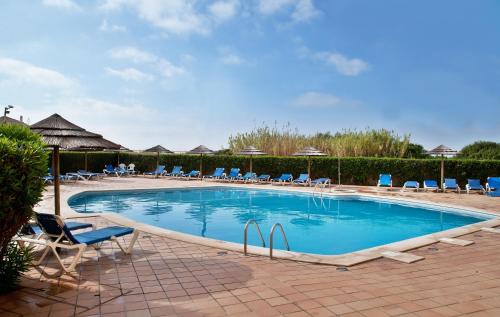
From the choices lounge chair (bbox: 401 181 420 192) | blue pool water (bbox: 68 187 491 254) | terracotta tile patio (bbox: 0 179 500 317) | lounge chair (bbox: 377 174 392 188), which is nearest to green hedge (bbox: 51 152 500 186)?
lounge chair (bbox: 377 174 392 188)

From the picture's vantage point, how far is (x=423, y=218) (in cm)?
1092

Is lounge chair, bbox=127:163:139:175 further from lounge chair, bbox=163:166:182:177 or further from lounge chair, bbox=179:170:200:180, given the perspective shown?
lounge chair, bbox=179:170:200:180

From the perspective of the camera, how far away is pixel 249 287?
13.4 ft

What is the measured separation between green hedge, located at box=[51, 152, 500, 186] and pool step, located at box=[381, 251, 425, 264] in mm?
12918

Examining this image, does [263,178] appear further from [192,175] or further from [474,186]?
[474,186]

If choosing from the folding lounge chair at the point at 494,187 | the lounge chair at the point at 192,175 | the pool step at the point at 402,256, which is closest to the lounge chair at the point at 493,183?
the folding lounge chair at the point at 494,187

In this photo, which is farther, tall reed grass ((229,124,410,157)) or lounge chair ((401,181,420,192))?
tall reed grass ((229,124,410,157))

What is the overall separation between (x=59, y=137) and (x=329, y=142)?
19.6 meters

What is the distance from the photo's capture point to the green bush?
3.52 m

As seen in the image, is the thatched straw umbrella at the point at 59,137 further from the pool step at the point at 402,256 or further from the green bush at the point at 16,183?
the pool step at the point at 402,256

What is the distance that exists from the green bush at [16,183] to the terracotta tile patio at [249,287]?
0.36 m

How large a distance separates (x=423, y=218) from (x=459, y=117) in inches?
810

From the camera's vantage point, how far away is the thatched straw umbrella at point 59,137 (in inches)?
242

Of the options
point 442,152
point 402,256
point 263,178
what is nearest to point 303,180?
point 263,178
